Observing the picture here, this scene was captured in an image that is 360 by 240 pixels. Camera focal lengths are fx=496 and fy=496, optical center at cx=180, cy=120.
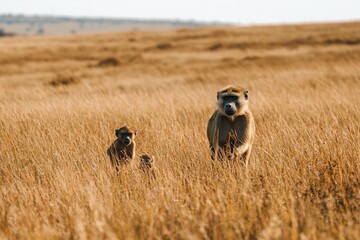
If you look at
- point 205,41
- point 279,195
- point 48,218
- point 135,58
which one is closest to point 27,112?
point 48,218

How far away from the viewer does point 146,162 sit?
6.32 meters

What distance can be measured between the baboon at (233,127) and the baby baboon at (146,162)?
804mm

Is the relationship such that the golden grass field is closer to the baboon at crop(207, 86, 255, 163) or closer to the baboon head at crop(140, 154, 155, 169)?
the baboon head at crop(140, 154, 155, 169)

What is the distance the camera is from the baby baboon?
20.1 feet

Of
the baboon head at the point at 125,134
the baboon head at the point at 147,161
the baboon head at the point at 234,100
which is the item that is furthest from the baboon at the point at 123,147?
the baboon head at the point at 234,100

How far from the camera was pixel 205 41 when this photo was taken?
136ft

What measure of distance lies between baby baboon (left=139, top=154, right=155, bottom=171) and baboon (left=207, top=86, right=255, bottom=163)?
804mm

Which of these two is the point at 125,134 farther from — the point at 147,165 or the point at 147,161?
the point at 147,165

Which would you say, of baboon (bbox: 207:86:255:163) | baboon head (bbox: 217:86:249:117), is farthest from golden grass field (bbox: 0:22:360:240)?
baboon head (bbox: 217:86:249:117)

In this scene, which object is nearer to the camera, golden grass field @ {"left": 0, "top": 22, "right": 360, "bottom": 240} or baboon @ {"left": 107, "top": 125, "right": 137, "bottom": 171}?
golden grass field @ {"left": 0, "top": 22, "right": 360, "bottom": 240}

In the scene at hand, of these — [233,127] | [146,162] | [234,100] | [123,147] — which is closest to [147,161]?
[146,162]

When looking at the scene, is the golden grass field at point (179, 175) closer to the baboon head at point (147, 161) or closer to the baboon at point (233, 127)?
the baboon head at point (147, 161)

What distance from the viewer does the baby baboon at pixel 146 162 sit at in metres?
6.14

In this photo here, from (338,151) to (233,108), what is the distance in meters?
1.28
